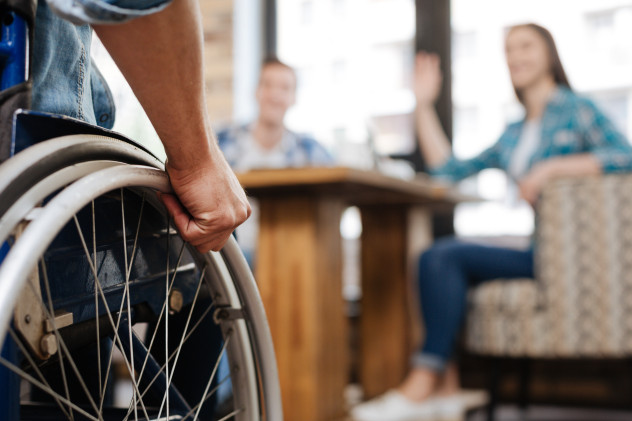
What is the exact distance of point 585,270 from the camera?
6.08 ft

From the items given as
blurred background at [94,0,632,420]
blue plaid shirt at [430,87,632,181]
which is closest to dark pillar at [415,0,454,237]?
blurred background at [94,0,632,420]

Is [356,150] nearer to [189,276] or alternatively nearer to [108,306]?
[189,276]

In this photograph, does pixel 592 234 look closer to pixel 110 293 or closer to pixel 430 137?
pixel 430 137

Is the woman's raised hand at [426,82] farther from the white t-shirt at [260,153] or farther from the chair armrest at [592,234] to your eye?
the chair armrest at [592,234]

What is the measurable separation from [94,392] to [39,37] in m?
0.48

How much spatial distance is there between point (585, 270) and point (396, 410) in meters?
0.68

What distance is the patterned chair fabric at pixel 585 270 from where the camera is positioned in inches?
72.6

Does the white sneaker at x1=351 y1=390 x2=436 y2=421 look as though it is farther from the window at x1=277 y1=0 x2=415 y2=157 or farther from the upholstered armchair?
the window at x1=277 y1=0 x2=415 y2=157

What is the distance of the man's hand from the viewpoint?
662mm

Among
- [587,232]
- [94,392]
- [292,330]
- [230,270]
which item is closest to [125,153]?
[230,270]

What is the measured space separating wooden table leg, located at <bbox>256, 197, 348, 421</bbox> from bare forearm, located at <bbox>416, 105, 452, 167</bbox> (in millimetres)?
1168

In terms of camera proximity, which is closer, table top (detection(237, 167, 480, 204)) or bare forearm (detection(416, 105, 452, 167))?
table top (detection(237, 167, 480, 204))

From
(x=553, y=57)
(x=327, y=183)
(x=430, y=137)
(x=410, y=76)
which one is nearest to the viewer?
(x=327, y=183)

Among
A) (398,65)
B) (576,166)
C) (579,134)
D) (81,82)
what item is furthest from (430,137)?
(81,82)
